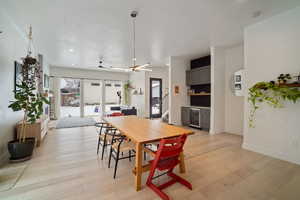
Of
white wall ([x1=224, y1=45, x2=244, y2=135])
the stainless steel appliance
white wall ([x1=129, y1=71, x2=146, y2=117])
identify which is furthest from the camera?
white wall ([x1=129, y1=71, x2=146, y2=117])

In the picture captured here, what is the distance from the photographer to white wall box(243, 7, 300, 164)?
2443mm

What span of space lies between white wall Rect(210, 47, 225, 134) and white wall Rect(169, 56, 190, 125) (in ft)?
4.72

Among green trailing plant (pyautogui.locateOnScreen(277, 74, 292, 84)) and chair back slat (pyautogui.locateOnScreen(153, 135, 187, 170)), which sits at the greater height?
green trailing plant (pyautogui.locateOnScreen(277, 74, 292, 84))

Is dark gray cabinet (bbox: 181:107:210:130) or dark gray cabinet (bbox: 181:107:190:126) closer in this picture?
dark gray cabinet (bbox: 181:107:210:130)

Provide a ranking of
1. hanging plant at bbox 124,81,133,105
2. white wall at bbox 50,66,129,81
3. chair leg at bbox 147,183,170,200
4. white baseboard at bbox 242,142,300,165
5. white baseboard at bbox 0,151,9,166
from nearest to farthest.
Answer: chair leg at bbox 147,183,170,200 → white baseboard at bbox 0,151,9,166 → white baseboard at bbox 242,142,300,165 → white wall at bbox 50,66,129,81 → hanging plant at bbox 124,81,133,105

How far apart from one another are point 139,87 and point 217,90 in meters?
4.57

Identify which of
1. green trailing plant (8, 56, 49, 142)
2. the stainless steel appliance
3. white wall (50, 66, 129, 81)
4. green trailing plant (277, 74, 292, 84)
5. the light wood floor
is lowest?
the light wood floor

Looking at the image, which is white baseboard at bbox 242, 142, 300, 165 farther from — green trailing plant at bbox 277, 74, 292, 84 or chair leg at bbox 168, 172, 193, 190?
chair leg at bbox 168, 172, 193, 190

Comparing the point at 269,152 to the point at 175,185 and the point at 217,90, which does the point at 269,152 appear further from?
the point at 175,185

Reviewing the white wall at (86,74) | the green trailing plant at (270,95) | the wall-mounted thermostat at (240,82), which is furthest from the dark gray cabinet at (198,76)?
the white wall at (86,74)

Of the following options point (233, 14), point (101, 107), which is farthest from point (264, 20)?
point (101, 107)

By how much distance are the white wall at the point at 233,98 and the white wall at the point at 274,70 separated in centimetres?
114

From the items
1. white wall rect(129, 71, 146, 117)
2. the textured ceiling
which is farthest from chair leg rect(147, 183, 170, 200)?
white wall rect(129, 71, 146, 117)

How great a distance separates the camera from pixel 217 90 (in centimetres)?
432
